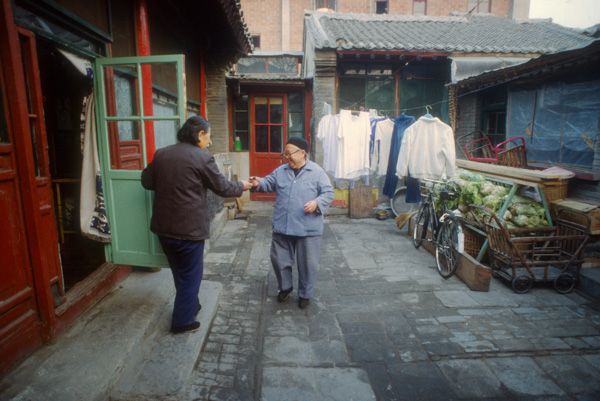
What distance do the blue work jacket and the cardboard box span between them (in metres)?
3.72

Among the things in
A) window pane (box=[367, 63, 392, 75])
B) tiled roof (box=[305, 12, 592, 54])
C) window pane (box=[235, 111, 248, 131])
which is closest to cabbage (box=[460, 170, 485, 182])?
tiled roof (box=[305, 12, 592, 54])

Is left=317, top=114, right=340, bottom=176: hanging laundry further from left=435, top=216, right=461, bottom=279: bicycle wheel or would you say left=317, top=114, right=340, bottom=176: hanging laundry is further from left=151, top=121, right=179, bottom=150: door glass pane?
left=151, top=121, right=179, bottom=150: door glass pane

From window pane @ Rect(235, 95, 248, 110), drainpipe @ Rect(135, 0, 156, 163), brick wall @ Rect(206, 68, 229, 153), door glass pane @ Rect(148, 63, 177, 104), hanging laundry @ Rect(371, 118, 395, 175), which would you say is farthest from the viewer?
window pane @ Rect(235, 95, 248, 110)

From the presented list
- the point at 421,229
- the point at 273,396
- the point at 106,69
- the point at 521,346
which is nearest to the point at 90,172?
the point at 106,69

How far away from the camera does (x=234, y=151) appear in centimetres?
1139

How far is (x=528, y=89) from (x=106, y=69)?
7.87m

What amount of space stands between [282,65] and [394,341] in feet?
44.9

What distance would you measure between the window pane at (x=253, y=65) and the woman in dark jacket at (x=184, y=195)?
1292cm

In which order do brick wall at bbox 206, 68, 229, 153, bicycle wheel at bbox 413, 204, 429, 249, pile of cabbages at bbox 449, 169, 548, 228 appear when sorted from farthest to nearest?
brick wall at bbox 206, 68, 229, 153 → bicycle wheel at bbox 413, 204, 429, 249 → pile of cabbages at bbox 449, 169, 548, 228

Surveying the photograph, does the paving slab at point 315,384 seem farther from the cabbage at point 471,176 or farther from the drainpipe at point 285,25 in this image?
the drainpipe at point 285,25

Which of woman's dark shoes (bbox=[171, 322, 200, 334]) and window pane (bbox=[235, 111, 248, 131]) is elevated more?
window pane (bbox=[235, 111, 248, 131])

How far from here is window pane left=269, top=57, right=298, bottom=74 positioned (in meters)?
15.0

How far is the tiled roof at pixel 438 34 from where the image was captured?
31.4 feet

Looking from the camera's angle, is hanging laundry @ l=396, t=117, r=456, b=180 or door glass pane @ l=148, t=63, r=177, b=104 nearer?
door glass pane @ l=148, t=63, r=177, b=104
